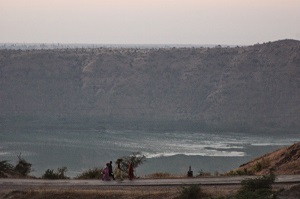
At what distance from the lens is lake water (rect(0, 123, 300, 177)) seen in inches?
2837

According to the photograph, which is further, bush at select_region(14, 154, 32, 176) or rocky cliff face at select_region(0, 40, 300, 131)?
rocky cliff face at select_region(0, 40, 300, 131)

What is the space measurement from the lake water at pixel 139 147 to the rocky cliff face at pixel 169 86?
632 cm

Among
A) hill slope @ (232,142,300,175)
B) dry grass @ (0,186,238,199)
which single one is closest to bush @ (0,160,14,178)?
dry grass @ (0,186,238,199)

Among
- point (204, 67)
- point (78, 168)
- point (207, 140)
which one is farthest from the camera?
point (204, 67)

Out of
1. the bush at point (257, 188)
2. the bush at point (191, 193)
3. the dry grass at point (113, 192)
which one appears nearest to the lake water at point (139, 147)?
the dry grass at point (113, 192)

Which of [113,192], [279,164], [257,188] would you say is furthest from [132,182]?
[279,164]

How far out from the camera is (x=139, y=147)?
84.8m

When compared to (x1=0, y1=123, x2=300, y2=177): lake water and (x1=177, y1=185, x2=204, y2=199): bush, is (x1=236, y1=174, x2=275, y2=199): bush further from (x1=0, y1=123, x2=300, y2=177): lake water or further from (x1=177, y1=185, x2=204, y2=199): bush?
(x1=0, y1=123, x2=300, y2=177): lake water

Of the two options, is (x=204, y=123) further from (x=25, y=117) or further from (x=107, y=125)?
(x=25, y=117)

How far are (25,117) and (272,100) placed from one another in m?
30.5

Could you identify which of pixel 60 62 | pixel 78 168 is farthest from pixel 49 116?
pixel 78 168

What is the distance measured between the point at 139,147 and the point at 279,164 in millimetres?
52609

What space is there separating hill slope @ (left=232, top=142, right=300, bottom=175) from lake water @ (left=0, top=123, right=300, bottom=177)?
28.5 meters

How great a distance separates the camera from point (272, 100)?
108000 millimetres
